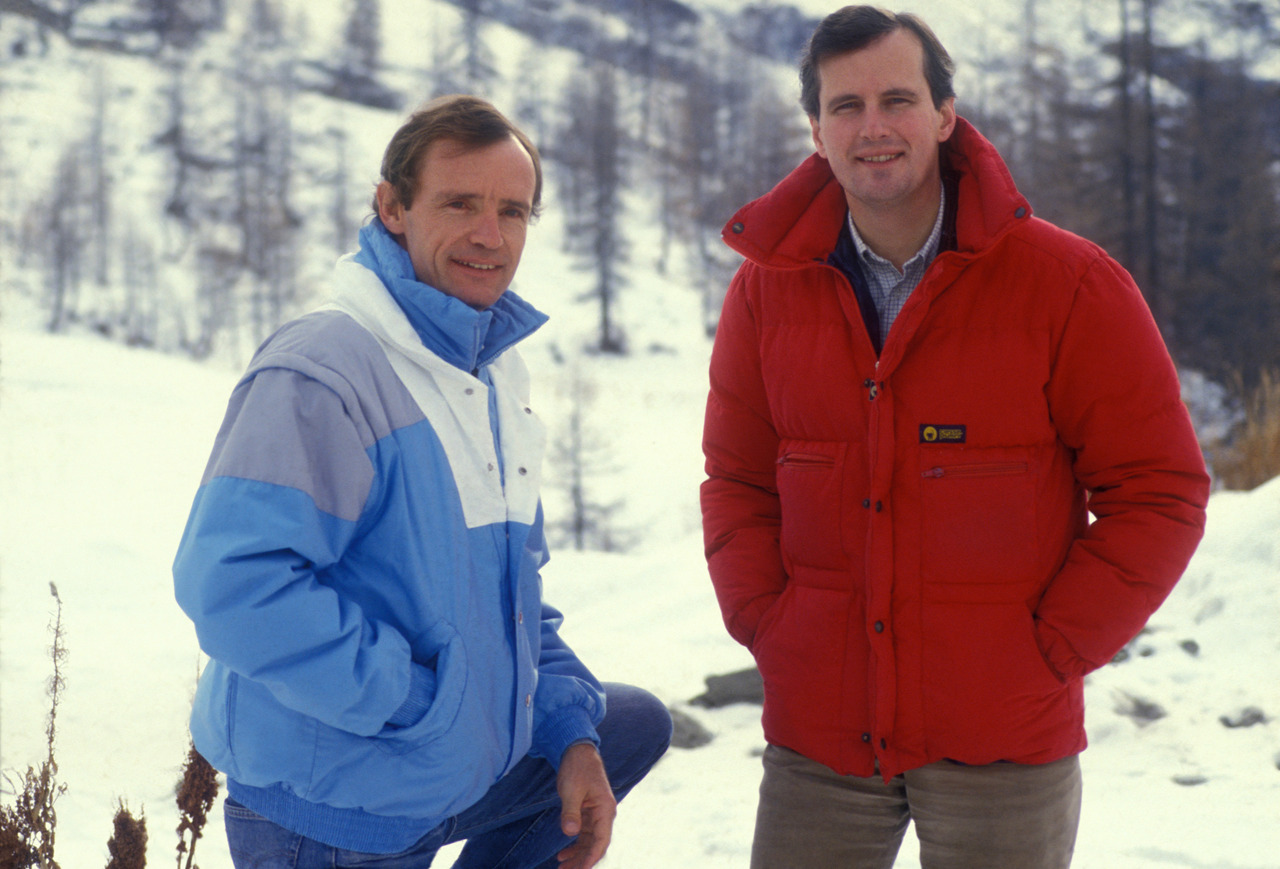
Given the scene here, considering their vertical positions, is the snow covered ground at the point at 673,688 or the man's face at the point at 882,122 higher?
the man's face at the point at 882,122

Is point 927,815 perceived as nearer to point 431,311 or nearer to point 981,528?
point 981,528

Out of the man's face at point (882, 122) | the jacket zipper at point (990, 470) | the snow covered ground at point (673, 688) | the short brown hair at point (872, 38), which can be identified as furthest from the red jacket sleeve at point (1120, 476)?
the snow covered ground at point (673, 688)

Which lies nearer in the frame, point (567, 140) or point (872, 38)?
point (872, 38)

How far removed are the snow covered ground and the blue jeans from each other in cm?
102

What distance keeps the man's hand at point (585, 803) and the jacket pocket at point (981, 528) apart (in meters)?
0.79

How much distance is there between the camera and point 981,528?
197cm

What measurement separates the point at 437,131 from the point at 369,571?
2.88 ft

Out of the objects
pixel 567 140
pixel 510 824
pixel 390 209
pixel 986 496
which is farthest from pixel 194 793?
pixel 567 140

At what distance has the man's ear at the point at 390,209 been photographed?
6.86ft

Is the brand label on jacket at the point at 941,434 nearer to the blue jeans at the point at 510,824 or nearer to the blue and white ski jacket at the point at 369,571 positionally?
the blue and white ski jacket at the point at 369,571

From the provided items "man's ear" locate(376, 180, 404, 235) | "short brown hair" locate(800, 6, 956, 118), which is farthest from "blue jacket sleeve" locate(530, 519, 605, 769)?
"short brown hair" locate(800, 6, 956, 118)

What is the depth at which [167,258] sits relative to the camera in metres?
35.6

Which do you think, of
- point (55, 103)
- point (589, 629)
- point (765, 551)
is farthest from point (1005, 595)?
point (55, 103)

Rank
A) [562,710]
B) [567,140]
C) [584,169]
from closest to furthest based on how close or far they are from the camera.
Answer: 1. [562,710]
2. [584,169]
3. [567,140]
